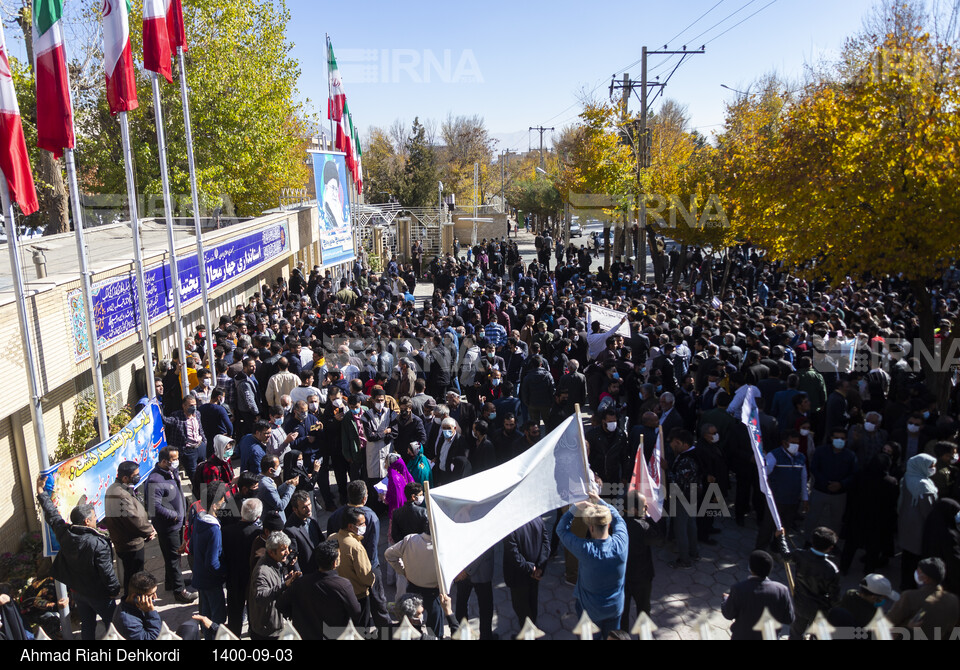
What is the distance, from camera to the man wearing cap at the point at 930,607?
4133mm

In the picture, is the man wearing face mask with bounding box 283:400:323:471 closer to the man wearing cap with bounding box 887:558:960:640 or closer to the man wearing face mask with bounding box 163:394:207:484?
the man wearing face mask with bounding box 163:394:207:484

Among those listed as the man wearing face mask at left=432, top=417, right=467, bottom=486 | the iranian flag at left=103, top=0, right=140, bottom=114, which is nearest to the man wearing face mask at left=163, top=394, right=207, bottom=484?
the man wearing face mask at left=432, top=417, right=467, bottom=486

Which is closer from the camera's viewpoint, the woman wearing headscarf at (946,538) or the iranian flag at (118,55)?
the woman wearing headscarf at (946,538)

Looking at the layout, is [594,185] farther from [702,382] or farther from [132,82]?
[132,82]

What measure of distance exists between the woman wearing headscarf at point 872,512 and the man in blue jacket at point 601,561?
281 centimetres

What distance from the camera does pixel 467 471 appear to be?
254 inches

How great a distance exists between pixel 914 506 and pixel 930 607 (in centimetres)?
192

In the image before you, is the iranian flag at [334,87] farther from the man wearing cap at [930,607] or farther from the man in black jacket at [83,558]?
the man wearing cap at [930,607]

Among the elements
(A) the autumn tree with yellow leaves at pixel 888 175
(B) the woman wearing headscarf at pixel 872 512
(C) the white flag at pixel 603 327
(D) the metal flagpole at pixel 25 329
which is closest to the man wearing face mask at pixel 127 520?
(D) the metal flagpole at pixel 25 329

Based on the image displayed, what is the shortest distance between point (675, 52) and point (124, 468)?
21.6 meters

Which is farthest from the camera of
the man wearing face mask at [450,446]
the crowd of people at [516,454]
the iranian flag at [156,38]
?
the iranian flag at [156,38]

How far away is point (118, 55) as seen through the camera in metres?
7.66
